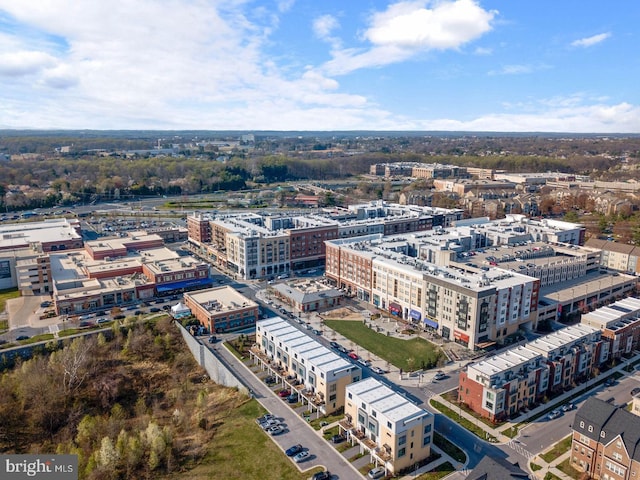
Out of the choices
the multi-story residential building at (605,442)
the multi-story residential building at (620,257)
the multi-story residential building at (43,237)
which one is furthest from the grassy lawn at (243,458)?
the multi-story residential building at (620,257)

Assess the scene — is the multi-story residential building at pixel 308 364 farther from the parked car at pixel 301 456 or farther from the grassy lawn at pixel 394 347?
the grassy lawn at pixel 394 347

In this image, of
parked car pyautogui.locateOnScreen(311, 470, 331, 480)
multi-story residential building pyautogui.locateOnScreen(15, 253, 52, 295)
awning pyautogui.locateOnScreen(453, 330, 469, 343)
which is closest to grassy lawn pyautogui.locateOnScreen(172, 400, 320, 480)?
parked car pyautogui.locateOnScreen(311, 470, 331, 480)

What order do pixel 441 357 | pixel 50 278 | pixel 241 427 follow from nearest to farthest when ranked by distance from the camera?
pixel 241 427 → pixel 441 357 → pixel 50 278

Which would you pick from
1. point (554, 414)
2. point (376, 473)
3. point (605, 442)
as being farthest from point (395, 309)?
point (605, 442)

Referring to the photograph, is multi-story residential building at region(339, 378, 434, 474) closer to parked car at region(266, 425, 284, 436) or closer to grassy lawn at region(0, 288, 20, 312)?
parked car at region(266, 425, 284, 436)

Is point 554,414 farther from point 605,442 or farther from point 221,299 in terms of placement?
point 221,299

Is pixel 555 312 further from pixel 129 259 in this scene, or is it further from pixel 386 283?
pixel 129 259

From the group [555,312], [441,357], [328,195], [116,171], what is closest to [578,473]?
[441,357]
